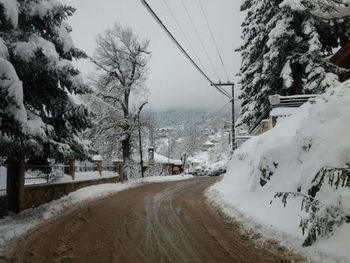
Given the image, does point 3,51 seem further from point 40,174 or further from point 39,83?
point 40,174

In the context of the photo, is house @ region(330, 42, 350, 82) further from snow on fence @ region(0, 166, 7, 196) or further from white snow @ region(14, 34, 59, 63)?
snow on fence @ region(0, 166, 7, 196)

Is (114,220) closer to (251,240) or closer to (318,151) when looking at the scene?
(251,240)

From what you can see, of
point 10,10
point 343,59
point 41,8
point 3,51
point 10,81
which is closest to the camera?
point 10,81

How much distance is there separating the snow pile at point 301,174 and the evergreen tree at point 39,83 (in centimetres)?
566

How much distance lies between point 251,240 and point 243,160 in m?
10.2

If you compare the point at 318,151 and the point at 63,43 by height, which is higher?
the point at 63,43

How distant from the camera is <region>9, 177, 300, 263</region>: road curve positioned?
7.48 meters

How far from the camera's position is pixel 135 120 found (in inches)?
1422

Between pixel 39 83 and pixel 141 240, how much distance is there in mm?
6116

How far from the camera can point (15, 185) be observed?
42.9 ft

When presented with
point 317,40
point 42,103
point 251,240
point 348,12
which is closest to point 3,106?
point 42,103

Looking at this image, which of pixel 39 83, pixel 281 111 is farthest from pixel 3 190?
pixel 281 111

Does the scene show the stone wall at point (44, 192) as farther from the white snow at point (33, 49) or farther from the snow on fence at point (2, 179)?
the white snow at point (33, 49)

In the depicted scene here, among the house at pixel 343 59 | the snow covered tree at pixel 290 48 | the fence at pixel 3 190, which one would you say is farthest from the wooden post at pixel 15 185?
the house at pixel 343 59
